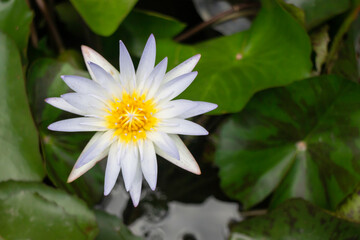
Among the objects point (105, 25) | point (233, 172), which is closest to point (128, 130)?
point (105, 25)

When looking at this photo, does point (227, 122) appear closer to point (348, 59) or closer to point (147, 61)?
point (348, 59)

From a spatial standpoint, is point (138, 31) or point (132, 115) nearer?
point (132, 115)

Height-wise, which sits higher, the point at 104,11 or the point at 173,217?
the point at 104,11

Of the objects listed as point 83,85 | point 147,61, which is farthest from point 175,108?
point 83,85

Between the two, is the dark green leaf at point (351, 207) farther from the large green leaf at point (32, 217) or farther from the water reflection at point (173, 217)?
the large green leaf at point (32, 217)

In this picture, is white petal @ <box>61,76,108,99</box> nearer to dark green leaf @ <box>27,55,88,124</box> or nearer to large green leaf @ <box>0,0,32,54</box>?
dark green leaf @ <box>27,55,88,124</box>

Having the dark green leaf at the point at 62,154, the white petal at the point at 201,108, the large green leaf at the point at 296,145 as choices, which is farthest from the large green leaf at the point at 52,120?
the large green leaf at the point at 296,145
